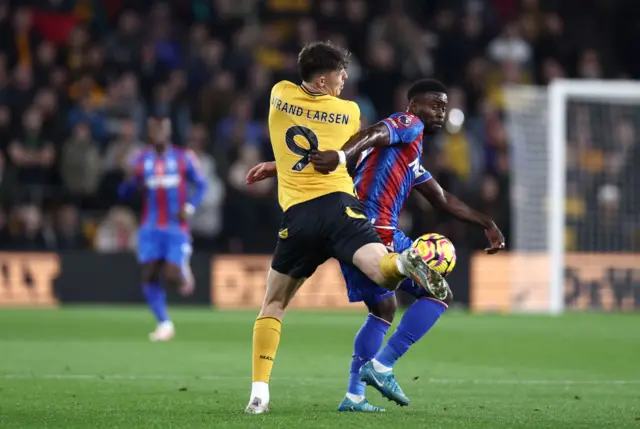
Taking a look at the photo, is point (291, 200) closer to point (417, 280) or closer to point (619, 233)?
point (417, 280)

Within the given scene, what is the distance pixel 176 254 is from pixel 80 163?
4.70m

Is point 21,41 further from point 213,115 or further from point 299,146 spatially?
point 299,146

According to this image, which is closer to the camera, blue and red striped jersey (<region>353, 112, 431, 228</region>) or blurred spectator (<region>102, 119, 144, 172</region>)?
blue and red striped jersey (<region>353, 112, 431, 228</region>)

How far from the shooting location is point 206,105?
19859 millimetres

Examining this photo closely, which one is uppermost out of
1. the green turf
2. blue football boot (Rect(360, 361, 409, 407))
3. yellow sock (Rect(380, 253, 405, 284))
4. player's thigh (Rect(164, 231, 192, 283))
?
yellow sock (Rect(380, 253, 405, 284))

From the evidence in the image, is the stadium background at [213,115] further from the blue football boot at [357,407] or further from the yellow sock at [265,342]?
the yellow sock at [265,342]

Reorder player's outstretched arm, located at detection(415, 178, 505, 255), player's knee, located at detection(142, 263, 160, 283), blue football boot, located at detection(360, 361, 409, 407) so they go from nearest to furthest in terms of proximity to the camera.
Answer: blue football boot, located at detection(360, 361, 409, 407), player's outstretched arm, located at detection(415, 178, 505, 255), player's knee, located at detection(142, 263, 160, 283)

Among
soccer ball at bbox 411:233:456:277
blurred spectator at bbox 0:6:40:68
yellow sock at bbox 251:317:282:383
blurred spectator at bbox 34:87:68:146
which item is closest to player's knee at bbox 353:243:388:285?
soccer ball at bbox 411:233:456:277

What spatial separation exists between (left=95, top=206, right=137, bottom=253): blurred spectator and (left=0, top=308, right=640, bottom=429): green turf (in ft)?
6.52

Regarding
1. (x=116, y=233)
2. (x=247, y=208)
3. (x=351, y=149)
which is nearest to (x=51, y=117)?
(x=116, y=233)

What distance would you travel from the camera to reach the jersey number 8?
7027 mm

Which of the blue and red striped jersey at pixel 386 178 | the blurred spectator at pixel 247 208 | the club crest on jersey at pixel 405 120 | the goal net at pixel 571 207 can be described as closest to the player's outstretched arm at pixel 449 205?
the blue and red striped jersey at pixel 386 178

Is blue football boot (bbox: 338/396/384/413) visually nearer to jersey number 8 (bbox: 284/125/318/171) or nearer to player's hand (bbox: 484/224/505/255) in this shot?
player's hand (bbox: 484/224/505/255)

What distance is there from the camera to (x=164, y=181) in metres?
14.4
